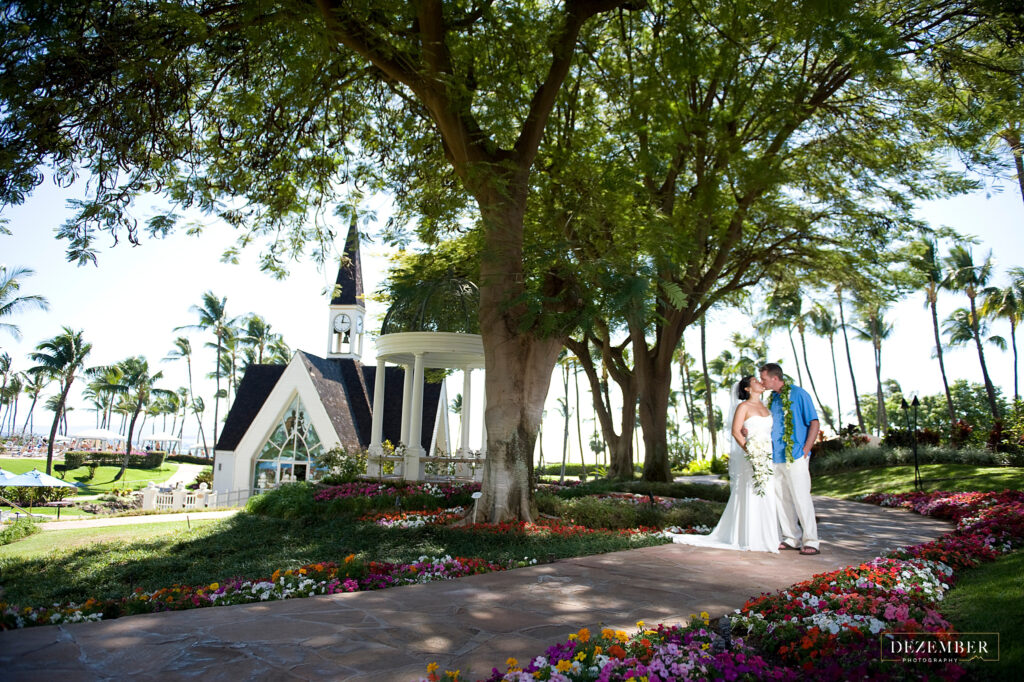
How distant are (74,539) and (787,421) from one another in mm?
13147

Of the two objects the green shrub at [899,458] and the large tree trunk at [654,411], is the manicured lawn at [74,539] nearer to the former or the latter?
the large tree trunk at [654,411]

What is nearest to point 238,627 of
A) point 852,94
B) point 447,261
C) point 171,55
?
point 171,55

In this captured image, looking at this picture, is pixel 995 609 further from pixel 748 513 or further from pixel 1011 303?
pixel 1011 303

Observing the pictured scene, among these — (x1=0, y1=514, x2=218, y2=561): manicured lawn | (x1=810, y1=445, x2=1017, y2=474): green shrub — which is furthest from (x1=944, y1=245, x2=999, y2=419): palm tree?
(x1=0, y1=514, x2=218, y2=561): manicured lawn

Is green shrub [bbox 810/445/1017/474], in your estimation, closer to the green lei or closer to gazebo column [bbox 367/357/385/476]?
the green lei

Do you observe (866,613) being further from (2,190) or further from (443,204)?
(443,204)

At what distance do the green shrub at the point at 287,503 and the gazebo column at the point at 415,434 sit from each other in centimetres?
321

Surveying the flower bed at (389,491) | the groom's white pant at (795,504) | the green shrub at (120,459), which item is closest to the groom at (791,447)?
the groom's white pant at (795,504)

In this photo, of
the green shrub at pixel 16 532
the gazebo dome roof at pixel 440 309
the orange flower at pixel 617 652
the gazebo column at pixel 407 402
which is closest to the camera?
the orange flower at pixel 617 652

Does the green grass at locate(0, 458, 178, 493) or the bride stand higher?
the bride

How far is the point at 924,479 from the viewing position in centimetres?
2008

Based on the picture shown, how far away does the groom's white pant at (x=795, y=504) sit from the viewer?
311 inches

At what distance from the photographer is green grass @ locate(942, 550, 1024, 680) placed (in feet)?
11.2

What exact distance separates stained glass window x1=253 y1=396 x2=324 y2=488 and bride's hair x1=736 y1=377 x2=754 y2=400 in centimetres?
2416
